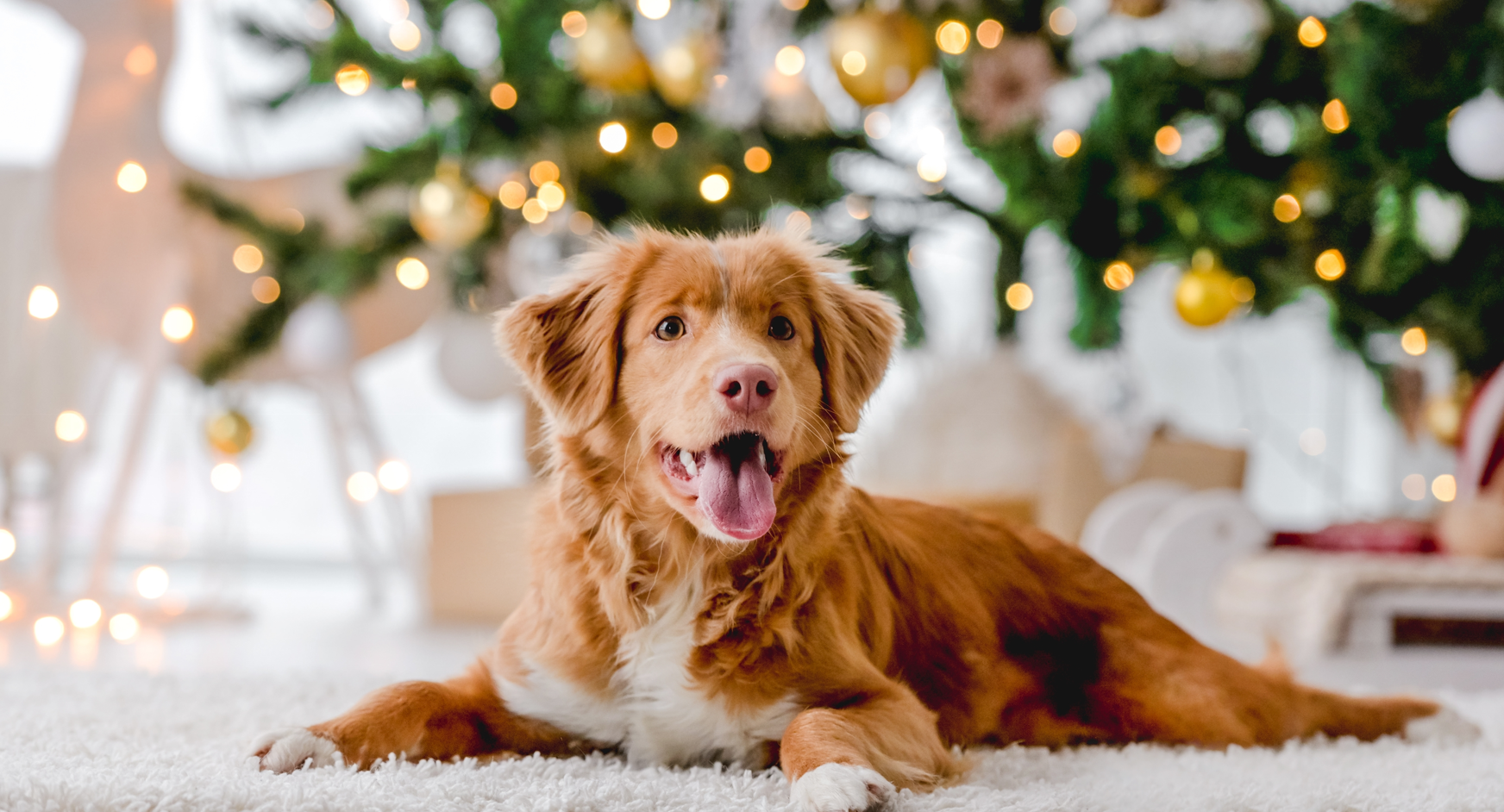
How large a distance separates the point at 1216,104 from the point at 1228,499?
1266 millimetres

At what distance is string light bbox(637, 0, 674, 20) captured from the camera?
342 cm

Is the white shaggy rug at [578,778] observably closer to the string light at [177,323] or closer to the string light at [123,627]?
the string light at [123,627]

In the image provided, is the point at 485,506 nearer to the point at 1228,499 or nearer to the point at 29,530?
the point at 1228,499

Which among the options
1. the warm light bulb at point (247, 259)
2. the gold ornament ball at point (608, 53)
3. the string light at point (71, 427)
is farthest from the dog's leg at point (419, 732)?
the warm light bulb at point (247, 259)

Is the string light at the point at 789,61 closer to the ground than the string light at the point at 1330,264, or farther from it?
farther from it

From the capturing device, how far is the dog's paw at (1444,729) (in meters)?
1.82

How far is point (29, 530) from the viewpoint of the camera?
5.48m

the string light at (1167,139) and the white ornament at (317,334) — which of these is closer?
the string light at (1167,139)

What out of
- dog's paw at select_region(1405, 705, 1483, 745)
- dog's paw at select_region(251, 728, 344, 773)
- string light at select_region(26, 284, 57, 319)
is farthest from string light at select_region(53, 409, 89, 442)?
dog's paw at select_region(1405, 705, 1483, 745)

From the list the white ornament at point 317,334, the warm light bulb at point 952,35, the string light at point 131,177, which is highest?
the warm light bulb at point 952,35

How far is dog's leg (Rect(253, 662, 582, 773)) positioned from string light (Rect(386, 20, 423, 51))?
2.80m

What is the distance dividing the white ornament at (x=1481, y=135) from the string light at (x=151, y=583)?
4329 millimetres

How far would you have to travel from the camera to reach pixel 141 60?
3.58 metres

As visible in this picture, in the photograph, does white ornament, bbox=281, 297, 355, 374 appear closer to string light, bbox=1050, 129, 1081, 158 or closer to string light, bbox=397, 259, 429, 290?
string light, bbox=397, 259, 429, 290
